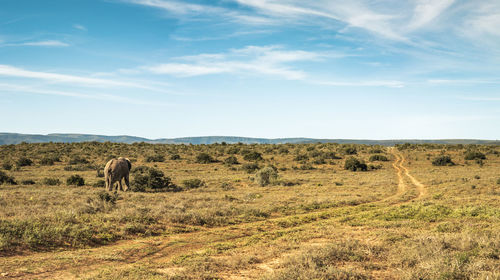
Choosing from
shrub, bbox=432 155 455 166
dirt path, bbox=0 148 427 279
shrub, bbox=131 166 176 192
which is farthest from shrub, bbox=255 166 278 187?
shrub, bbox=432 155 455 166

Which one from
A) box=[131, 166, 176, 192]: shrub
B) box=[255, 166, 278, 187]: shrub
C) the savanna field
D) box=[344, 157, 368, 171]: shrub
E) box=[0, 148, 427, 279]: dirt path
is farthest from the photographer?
box=[344, 157, 368, 171]: shrub

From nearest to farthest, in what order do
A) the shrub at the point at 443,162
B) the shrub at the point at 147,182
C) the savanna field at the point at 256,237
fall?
1. the savanna field at the point at 256,237
2. the shrub at the point at 147,182
3. the shrub at the point at 443,162

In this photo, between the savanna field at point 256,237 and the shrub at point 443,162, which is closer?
the savanna field at point 256,237

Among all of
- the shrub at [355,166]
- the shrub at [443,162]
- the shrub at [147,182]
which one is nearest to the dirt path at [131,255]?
the shrub at [147,182]

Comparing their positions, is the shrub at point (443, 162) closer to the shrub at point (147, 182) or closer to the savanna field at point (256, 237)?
the savanna field at point (256, 237)

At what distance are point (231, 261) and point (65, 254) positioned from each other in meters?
4.95

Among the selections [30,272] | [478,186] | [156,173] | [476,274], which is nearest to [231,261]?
[30,272]

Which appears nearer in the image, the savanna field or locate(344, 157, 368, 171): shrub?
the savanna field

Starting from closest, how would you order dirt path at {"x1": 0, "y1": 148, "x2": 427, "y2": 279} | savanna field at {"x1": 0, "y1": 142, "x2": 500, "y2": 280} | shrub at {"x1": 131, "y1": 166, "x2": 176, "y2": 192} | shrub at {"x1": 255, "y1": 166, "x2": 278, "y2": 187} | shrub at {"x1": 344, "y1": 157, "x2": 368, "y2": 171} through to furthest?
savanna field at {"x1": 0, "y1": 142, "x2": 500, "y2": 280} → dirt path at {"x1": 0, "y1": 148, "x2": 427, "y2": 279} → shrub at {"x1": 131, "y1": 166, "x2": 176, "y2": 192} → shrub at {"x1": 255, "y1": 166, "x2": 278, "y2": 187} → shrub at {"x1": 344, "y1": 157, "x2": 368, "y2": 171}

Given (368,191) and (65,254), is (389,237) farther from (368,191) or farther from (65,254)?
(368,191)

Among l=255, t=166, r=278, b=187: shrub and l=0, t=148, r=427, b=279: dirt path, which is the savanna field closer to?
l=0, t=148, r=427, b=279: dirt path

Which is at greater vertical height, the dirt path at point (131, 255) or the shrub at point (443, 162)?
the shrub at point (443, 162)

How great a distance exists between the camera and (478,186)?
80.3 feet

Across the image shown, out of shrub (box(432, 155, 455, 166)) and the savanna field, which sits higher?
shrub (box(432, 155, 455, 166))
